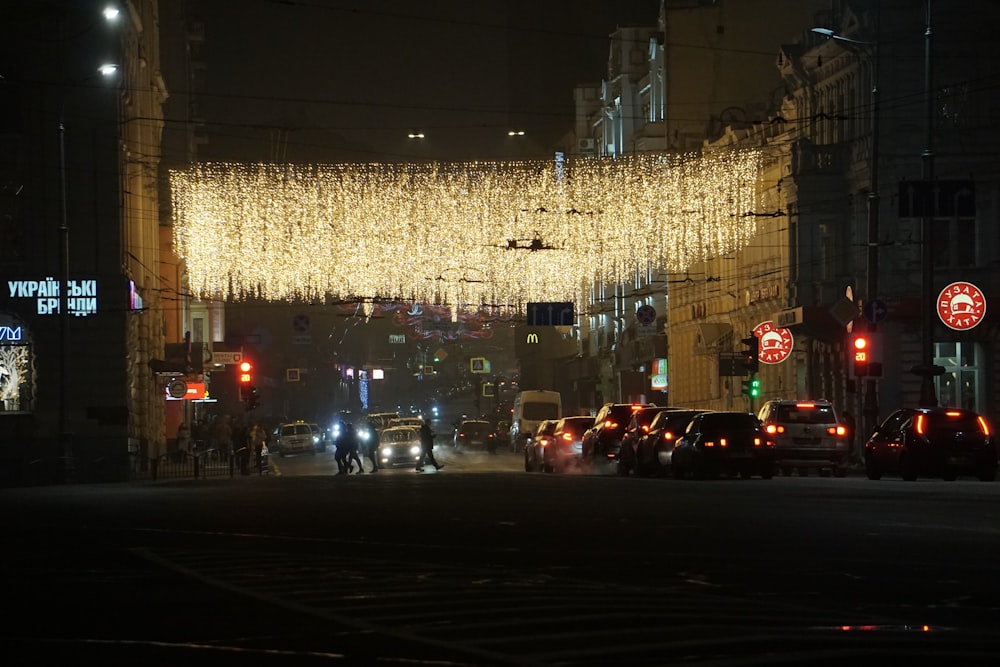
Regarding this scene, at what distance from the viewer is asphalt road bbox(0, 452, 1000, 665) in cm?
1078

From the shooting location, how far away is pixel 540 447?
176 ft

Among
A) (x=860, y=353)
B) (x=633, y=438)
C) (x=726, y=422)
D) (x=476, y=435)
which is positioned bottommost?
(x=476, y=435)

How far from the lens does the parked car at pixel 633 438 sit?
1752 inches

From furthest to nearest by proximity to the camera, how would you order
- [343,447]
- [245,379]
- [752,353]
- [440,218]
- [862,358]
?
[245,379]
[440,218]
[343,447]
[752,353]
[862,358]

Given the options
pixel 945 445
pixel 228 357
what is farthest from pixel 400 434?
pixel 945 445

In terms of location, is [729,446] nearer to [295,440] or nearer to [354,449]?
[354,449]

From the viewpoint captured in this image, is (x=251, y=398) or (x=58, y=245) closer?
(x=58, y=245)

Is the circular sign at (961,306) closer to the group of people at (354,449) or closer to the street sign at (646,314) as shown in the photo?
the group of people at (354,449)

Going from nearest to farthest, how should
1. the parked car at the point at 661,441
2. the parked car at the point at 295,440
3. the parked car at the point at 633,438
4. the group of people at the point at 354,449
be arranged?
the parked car at the point at 661,441, the parked car at the point at 633,438, the group of people at the point at 354,449, the parked car at the point at 295,440

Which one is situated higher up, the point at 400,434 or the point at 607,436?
the point at 607,436

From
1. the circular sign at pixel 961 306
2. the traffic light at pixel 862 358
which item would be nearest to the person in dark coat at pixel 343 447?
the traffic light at pixel 862 358

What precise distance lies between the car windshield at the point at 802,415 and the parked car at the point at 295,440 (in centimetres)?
4565

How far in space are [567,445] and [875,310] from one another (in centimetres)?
988

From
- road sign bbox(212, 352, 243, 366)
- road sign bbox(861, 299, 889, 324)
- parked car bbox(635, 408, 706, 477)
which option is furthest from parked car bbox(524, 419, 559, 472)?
road sign bbox(212, 352, 243, 366)
